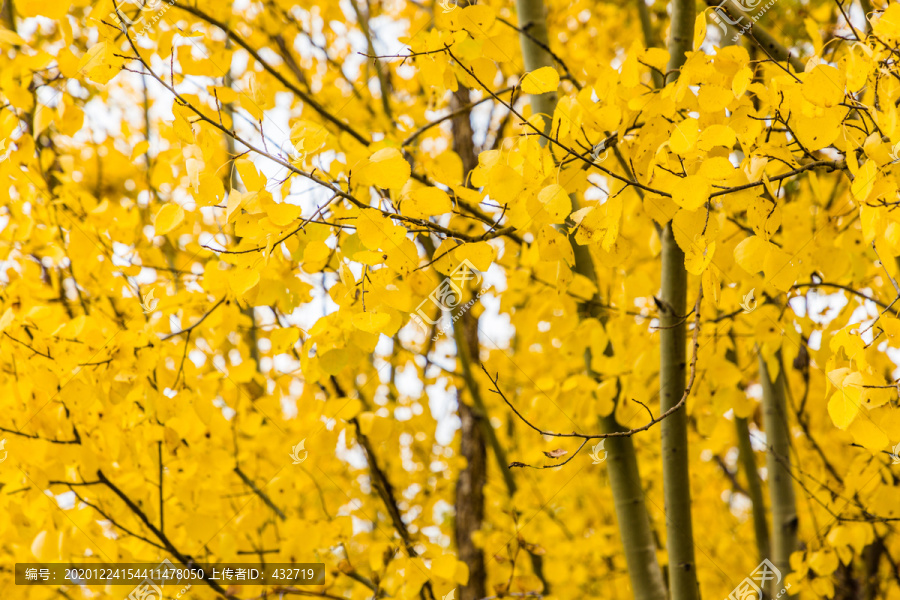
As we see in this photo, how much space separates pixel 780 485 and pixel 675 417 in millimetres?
908

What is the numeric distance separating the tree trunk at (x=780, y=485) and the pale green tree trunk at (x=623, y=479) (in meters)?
0.74

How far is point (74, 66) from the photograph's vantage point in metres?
1.56

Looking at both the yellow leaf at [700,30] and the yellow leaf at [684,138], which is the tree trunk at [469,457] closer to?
the yellow leaf at [700,30]

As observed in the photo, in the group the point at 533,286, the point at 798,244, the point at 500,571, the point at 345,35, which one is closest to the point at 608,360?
the point at 533,286

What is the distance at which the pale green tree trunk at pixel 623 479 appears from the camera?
6.15 ft

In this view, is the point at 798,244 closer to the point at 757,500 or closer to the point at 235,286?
the point at 235,286

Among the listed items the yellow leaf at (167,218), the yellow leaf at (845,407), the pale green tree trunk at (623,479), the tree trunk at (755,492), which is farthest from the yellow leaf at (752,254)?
the tree trunk at (755,492)

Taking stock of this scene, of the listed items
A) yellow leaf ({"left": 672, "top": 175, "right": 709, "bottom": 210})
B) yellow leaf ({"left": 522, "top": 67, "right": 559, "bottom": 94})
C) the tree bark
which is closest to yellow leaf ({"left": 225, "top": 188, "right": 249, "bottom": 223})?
yellow leaf ({"left": 522, "top": 67, "right": 559, "bottom": 94})

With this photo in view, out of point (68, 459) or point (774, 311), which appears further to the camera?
point (774, 311)

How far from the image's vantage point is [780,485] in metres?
2.40

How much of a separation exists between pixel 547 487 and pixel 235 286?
3017mm

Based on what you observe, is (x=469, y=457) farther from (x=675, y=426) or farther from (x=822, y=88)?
(x=822, y=88)

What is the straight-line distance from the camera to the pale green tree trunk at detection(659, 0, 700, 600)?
1774 millimetres

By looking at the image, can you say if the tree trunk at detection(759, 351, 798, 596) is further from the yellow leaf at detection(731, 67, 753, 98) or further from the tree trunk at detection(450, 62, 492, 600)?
the tree trunk at detection(450, 62, 492, 600)
